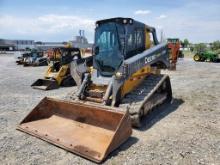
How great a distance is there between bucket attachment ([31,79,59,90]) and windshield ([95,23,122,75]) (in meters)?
4.73

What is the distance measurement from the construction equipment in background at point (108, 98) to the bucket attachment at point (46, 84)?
13.6ft

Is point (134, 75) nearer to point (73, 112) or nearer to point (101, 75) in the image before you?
point (101, 75)

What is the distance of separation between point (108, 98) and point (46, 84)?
655 cm

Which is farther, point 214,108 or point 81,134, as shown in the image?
point 214,108

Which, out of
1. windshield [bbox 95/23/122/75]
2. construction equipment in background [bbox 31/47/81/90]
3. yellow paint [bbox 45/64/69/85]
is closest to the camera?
windshield [bbox 95/23/122/75]

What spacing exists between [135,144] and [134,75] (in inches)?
89.6

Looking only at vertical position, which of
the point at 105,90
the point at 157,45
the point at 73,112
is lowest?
the point at 73,112

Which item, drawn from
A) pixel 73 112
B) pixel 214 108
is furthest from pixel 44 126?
pixel 214 108

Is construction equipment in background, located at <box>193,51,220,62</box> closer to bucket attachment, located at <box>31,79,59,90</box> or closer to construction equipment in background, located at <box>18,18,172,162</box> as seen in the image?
bucket attachment, located at <box>31,79,59,90</box>

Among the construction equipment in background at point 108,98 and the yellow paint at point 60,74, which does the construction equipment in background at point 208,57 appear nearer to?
the yellow paint at point 60,74

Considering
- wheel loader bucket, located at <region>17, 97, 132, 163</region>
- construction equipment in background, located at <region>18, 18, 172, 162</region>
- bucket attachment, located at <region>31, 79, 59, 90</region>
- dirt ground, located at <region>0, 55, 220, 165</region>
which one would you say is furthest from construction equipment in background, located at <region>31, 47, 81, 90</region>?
wheel loader bucket, located at <region>17, 97, 132, 163</region>

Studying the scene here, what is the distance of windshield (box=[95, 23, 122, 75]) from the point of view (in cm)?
732

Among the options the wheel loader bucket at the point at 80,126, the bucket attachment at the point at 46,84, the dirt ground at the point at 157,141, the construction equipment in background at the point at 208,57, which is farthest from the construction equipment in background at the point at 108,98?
the construction equipment in background at the point at 208,57

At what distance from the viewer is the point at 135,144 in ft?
A: 17.1
